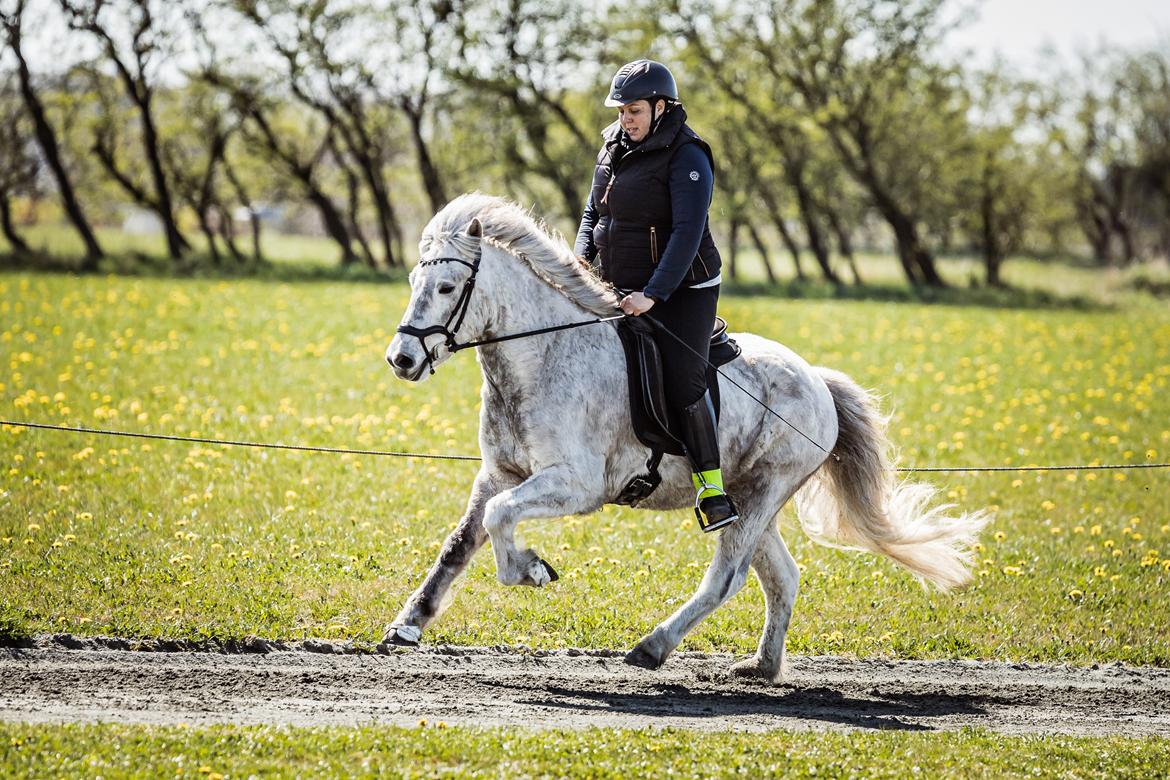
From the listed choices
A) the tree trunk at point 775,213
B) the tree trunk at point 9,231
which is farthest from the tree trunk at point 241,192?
the tree trunk at point 775,213

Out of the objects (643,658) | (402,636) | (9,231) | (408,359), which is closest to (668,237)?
(408,359)

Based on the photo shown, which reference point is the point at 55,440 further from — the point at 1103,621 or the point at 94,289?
the point at 94,289

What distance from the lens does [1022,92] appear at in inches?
2088

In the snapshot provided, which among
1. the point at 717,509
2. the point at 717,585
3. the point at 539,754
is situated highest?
the point at 717,509

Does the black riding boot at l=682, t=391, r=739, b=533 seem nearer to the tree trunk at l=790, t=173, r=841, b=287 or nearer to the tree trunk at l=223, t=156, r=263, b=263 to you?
the tree trunk at l=790, t=173, r=841, b=287

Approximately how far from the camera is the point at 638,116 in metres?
6.68

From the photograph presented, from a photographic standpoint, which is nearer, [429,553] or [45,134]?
[429,553]

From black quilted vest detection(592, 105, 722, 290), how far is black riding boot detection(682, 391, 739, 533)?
0.79 m

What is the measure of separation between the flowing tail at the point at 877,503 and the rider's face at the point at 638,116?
8.02 ft

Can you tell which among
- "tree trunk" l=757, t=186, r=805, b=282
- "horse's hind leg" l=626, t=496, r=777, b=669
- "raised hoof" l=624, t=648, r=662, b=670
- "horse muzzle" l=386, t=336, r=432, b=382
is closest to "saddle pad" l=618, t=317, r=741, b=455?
"horse's hind leg" l=626, t=496, r=777, b=669

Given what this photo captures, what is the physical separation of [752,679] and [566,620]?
148 centimetres

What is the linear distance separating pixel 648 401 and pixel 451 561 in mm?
1482

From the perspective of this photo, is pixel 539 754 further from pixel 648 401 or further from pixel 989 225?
pixel 989 225

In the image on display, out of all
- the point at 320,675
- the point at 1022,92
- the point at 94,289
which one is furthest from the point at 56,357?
the point at 1022,92
